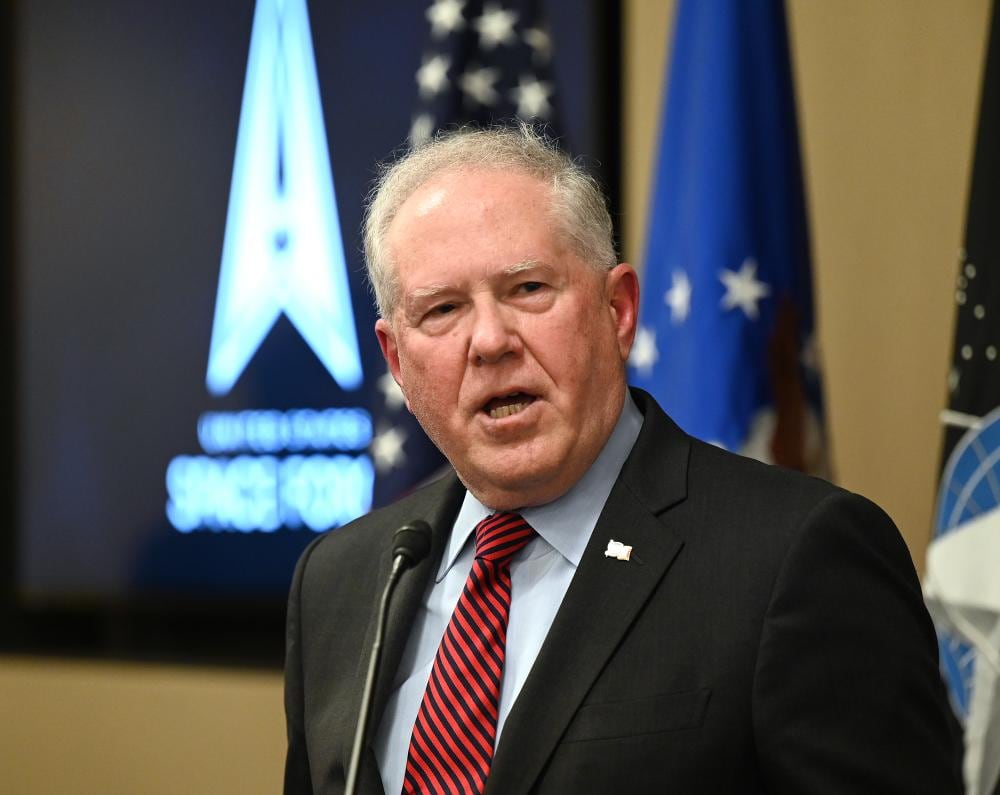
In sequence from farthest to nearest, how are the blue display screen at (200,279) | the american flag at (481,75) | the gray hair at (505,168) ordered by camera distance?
the blue display screen at (200,279) < the american flag at (481,75) < the gray hair at (505,168)

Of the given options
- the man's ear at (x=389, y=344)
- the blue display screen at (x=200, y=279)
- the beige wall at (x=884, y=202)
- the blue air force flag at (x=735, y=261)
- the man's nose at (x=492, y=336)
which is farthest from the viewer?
the blue display screen at (x=200, y=279)

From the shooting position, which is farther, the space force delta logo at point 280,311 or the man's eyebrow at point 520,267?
the space force delta logo at point 280,311

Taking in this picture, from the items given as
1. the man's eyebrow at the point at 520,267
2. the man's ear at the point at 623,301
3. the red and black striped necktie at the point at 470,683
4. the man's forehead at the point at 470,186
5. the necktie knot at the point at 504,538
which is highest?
the man's forehead at the point at 470,186

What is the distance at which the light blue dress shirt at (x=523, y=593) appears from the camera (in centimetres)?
161

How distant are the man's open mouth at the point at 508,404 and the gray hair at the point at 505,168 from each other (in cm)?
22

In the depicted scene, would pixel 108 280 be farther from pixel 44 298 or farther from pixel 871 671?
pixel 871 671

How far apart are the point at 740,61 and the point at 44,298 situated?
2.61 metres

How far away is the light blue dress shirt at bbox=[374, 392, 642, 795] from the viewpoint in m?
1.61

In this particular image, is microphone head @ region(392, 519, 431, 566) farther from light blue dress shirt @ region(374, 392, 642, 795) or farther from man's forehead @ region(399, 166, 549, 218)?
man's forehead @ region(399, 166, 549, 218)

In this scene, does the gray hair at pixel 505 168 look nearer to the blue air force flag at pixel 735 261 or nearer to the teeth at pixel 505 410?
the teeth at pixel 505 410

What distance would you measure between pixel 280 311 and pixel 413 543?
240cm

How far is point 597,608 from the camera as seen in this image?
5.02 feet

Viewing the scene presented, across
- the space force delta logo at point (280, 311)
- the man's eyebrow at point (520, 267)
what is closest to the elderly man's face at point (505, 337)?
the man's eyebrow at point (520, 267)

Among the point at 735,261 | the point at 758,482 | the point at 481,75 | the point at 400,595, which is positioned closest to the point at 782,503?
the point at 758,482
